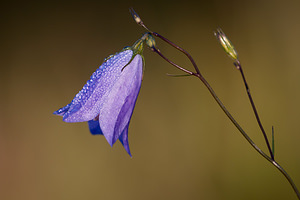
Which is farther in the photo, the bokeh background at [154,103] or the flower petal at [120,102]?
the bokeh background at [154,103]

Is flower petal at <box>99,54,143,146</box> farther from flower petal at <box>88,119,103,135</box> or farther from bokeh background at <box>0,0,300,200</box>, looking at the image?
bokeh background at <box>0,0,300,200</box>

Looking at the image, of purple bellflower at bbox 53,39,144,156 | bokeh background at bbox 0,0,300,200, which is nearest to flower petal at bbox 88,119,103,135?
purple bellflower at bbox 53,39,144,156

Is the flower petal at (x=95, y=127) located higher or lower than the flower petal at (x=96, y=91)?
lower

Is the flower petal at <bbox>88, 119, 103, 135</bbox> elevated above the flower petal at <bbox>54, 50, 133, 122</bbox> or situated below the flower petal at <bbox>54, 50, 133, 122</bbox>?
below

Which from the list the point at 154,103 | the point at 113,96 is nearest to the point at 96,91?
the point at 113,96

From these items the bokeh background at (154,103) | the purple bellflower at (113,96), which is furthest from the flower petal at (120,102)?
the bokeh background at (154,103)

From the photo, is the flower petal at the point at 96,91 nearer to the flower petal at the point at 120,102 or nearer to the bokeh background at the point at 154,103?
the flower petal at the point at 120,102

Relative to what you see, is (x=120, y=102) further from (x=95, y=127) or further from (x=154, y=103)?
(x=154, y=103)
